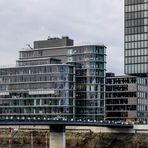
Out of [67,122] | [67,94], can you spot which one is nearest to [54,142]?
[67,122]

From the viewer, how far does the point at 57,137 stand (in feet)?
461

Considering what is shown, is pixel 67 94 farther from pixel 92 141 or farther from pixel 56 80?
pixel 92 141

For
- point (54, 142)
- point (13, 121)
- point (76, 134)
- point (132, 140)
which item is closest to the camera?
point (13, 121)

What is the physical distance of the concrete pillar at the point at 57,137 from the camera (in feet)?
459

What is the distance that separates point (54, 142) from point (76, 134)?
35.6 metres

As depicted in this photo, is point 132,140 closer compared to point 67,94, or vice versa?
point 132,140

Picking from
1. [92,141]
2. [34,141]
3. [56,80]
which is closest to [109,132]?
[92,141]

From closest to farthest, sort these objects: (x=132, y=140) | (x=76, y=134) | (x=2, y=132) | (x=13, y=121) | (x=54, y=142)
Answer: (x=13, y=121)
(x=54, y=142)
(x=132, y=140)
(x=76, y=134)
(x=2, y=132)

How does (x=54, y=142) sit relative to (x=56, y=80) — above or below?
below

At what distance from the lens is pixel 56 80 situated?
200 metres

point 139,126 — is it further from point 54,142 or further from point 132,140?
point 54,142

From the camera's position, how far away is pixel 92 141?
165 meters

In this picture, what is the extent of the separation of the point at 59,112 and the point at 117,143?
4285 cm

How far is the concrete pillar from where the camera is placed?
459 ft
